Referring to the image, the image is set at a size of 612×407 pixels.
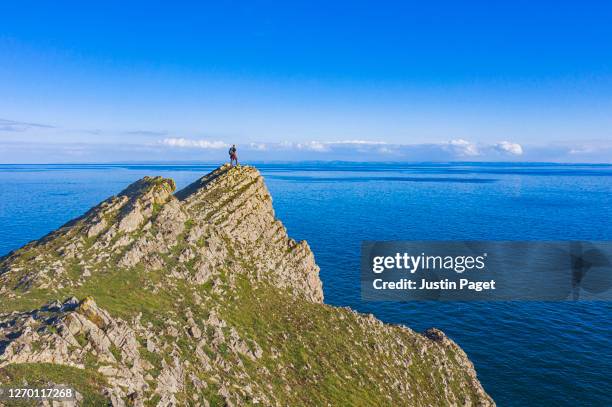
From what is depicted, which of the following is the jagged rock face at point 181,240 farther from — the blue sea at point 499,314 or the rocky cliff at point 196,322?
the blue sea at point 499,314

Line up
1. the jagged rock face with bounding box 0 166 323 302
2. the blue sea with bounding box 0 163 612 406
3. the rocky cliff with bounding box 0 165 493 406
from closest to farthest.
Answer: the rocky cliff with bounding box 0 165 493 406
the jagged rock face with bounding box 0 166 323 302
the blue sea with bounding box 0 163 612 406

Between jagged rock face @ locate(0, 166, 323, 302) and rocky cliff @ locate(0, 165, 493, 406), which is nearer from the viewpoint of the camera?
rocky cliff @ locate(0, 165, 493, 406)

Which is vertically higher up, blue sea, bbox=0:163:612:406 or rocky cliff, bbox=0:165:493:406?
rocky cliff, bbox=0:165:493:406

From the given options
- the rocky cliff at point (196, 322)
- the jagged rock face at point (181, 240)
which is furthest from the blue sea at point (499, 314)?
the jagged rock face at point (181, 240)

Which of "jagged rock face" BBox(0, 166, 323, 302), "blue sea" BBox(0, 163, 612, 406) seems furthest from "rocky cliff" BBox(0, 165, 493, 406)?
"blue sea" BBox(0, 163, 612, 406)

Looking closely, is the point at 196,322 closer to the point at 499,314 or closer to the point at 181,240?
the point at 181,240

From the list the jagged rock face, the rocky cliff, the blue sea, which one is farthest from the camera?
the blue sea

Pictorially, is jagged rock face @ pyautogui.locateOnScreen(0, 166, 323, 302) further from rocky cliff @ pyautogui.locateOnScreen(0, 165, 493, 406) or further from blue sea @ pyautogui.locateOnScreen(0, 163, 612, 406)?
blue sea @ pyautogui.locateOnScreen(0, 163, 612, 406)

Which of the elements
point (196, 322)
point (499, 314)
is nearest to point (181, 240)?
point (196, 322)
